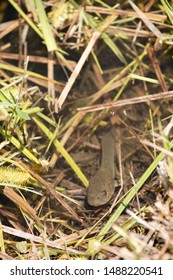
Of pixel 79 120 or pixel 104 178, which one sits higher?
pixel 79 120

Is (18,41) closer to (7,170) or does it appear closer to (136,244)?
(7,170)

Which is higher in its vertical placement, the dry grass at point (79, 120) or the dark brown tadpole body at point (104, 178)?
the dry grass at point (79, 120)

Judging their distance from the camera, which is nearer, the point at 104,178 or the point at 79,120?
the point at 104,178

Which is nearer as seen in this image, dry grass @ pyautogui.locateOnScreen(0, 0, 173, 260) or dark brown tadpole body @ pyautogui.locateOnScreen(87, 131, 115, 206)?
dry grass @ pyautogui.locateOnScreen(0, 0, 173, 260)

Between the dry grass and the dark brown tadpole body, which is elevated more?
the dry grass

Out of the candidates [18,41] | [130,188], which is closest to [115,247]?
[130,188]
